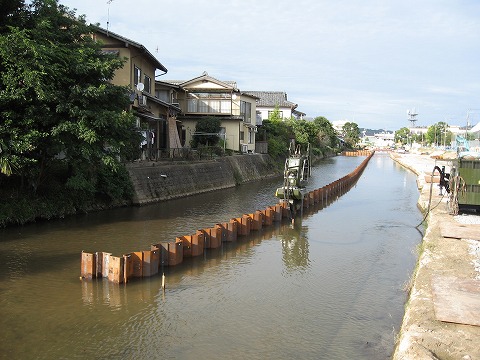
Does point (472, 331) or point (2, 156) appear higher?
point (2, 156)

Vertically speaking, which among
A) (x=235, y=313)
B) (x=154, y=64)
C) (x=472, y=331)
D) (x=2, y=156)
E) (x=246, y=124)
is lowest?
(x=235, y=313)

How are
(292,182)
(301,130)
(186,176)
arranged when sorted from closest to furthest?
(292,182)
(186,176)
(301,130)

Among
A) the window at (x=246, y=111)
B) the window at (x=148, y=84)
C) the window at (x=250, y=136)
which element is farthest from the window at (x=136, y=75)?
the window at (x=250, y=136)

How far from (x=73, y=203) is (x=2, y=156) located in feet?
18.4

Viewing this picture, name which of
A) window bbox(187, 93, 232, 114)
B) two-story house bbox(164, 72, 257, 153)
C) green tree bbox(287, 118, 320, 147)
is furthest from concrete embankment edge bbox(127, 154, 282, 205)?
green tree bbox(287, 118, 320, 147)

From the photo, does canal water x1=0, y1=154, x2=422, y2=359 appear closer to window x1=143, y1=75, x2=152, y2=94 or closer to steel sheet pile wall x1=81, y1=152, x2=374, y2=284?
steel sheet pile wall x1=81, y1=152, x2=374, y2=284

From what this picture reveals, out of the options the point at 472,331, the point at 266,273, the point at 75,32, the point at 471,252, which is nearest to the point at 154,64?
the point at 75,32

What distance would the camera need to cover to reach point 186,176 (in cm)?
3072

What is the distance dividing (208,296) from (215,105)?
117 feet

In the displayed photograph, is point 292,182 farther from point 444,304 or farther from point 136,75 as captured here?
point 444,304

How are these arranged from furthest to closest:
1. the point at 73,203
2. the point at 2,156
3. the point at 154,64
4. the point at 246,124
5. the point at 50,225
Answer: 1. the point at 246,124
2. the point at 154,64
3. the point at 73,203
4. the point at 50,225
5. the point at 2,156

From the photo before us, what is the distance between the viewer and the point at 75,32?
1991cm

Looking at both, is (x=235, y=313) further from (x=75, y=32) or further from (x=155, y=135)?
(x=155, y=135)

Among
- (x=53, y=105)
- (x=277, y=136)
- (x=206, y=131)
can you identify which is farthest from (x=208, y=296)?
(x=277, y=136)
